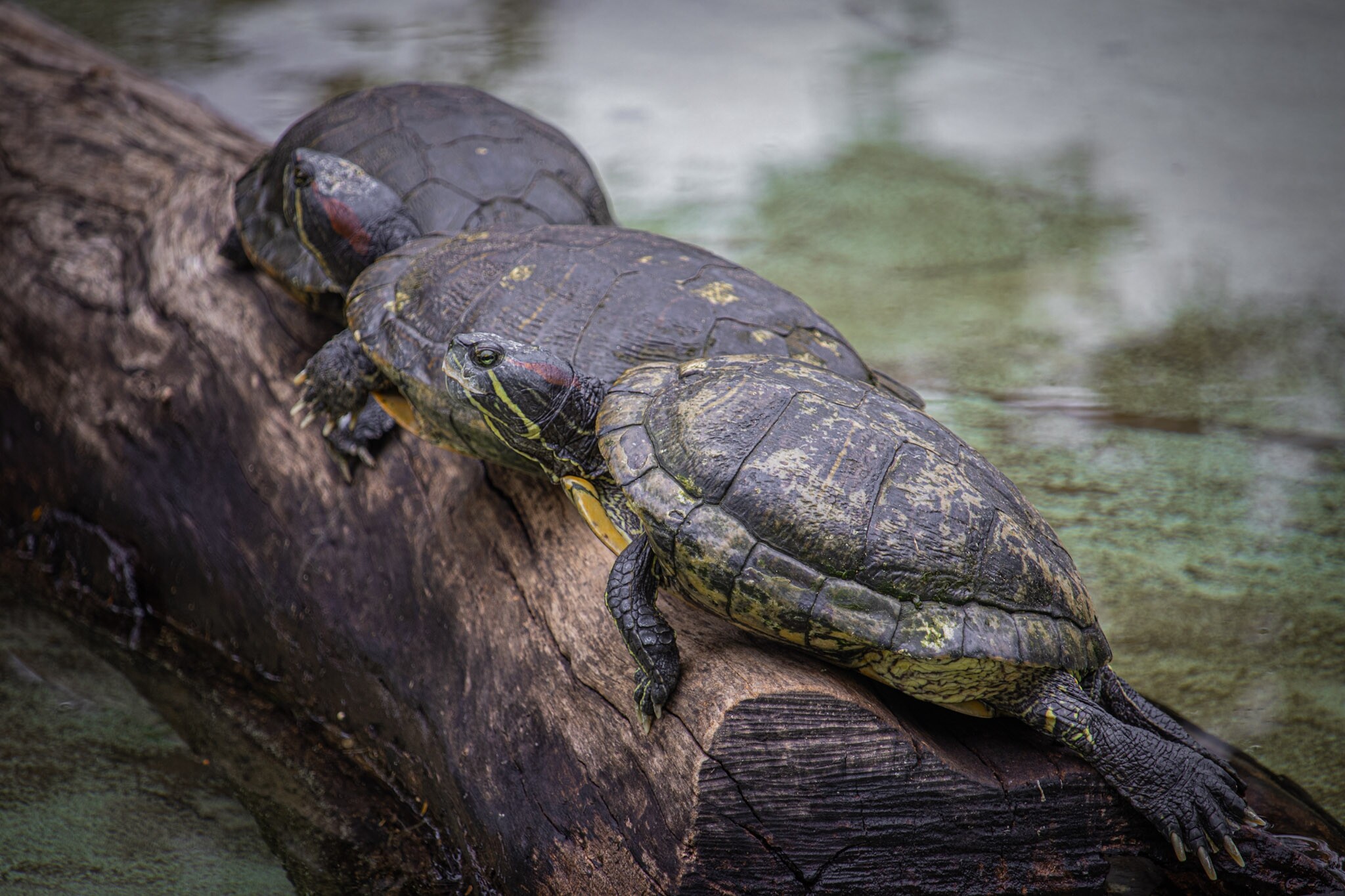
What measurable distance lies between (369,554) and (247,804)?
775mm

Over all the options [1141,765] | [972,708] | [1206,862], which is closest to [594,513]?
[972,708]

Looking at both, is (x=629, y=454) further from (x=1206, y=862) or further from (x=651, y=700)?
(x=1206, y=862)

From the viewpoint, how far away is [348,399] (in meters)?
2.70

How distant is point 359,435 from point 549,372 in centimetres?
86

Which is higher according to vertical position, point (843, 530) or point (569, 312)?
point (569, 312)

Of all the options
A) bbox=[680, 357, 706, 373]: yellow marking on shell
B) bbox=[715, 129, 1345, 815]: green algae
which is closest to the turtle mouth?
bbox=[680, 357, 706, 373]: yellow marking on shell

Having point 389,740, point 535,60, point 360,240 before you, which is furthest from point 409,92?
point 535,60

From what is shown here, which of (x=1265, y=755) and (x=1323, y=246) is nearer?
(x=1265, y=755)

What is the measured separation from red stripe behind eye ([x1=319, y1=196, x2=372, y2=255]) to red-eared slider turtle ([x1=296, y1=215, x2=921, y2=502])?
0.62ft

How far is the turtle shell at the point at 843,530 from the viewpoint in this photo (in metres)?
1.81

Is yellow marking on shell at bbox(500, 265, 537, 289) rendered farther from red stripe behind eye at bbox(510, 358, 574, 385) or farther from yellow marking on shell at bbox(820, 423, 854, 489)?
yellow marking on shell at bbox(820, 423, 854, 489)

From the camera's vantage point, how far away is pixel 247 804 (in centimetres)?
A: 263

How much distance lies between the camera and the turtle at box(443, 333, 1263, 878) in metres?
1.82

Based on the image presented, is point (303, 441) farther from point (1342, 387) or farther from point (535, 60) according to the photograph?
point (535, 60)
